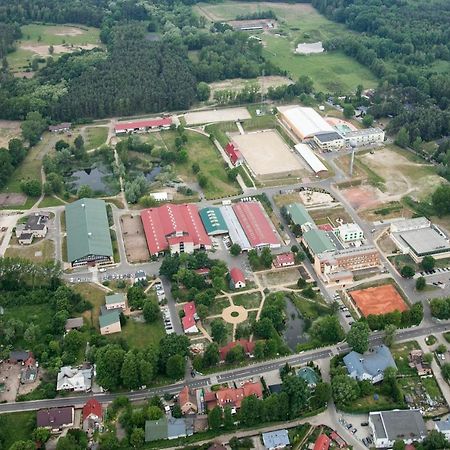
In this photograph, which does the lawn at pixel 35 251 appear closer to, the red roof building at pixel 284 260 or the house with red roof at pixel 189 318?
the house with red roof at pixel 189 318

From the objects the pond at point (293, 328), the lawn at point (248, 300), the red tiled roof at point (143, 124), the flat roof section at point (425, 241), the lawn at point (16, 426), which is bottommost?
the red tiled roof at point (143, 124)

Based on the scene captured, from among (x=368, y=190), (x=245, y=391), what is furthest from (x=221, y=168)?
(x=245, y=391)

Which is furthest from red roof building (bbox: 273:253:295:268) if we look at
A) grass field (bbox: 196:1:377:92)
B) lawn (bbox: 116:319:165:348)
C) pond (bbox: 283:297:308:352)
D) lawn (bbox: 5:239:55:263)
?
grass field (bbox: 196:1:377:92)

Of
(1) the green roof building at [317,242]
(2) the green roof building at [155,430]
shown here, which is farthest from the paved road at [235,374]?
(1) the green roof building at [317,242]

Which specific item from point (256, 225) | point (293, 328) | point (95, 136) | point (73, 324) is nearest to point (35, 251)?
point (73, 324)

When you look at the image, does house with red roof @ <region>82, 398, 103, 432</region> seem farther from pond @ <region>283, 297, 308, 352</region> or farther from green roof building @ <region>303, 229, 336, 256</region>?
Result: green roof building @ <region>303, 229, 336, 256</region>

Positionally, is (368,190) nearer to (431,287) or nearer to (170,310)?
(431,287)
